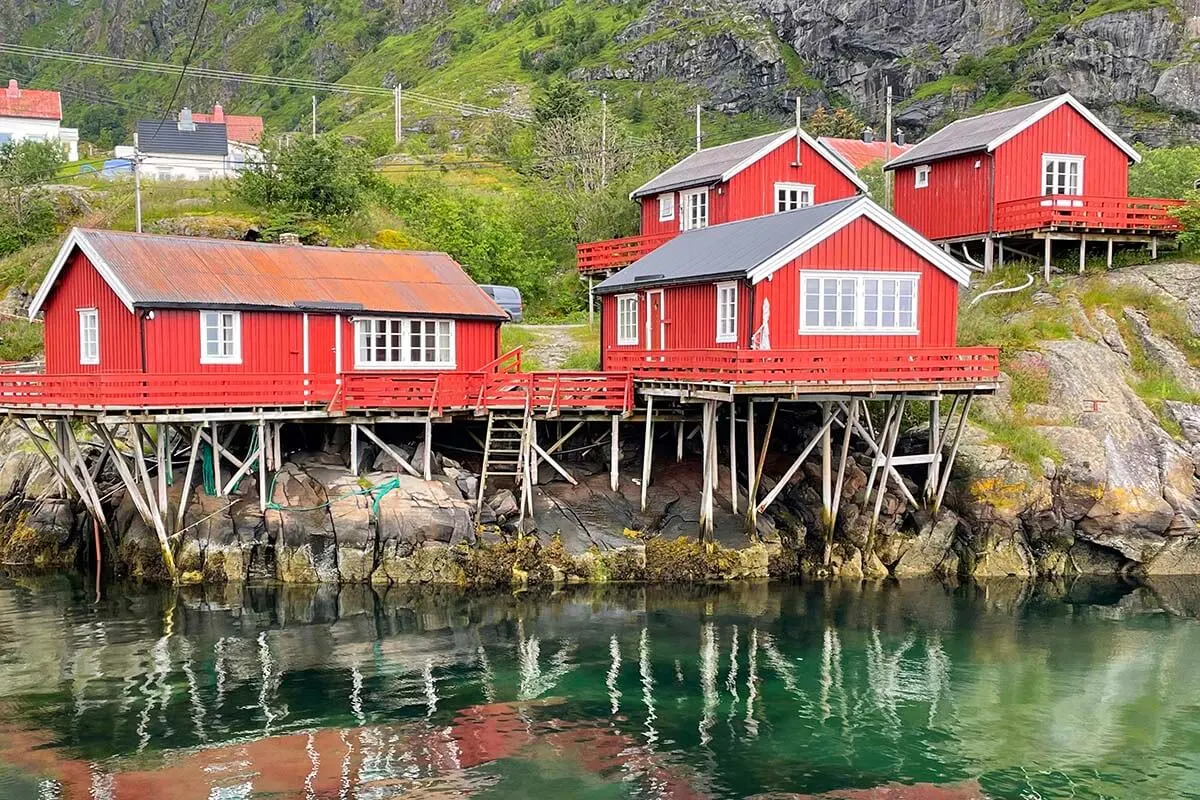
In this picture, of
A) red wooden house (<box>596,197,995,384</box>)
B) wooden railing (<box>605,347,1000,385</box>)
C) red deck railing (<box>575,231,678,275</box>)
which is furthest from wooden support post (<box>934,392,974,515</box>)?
red deck railing (<box>575,231,678,275</box>)

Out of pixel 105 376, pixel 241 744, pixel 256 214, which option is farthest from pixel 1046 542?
pixel 256 214

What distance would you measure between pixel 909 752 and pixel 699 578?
38.8 ft

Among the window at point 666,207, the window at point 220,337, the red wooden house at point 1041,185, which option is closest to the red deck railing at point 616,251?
the window at point 666,207

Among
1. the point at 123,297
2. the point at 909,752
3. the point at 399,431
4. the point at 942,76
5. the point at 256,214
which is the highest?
the point at 942,76

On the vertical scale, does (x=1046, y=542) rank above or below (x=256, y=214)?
below

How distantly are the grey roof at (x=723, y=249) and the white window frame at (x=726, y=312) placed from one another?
46cm

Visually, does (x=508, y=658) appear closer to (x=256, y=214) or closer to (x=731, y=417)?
(x=731, y=417)

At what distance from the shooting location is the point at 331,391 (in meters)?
30.9

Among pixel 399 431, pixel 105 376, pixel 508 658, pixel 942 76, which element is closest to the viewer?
pixel 508 658

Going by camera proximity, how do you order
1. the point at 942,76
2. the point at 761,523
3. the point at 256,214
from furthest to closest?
1. the point at 942,76
2. the point at 256,214
3. the point at 761,523

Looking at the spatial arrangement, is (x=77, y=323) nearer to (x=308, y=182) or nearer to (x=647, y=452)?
(x=647, y=452)

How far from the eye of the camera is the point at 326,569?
97.4ft

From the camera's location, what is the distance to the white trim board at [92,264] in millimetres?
30203

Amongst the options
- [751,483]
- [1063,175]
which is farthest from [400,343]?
[1063,175]
